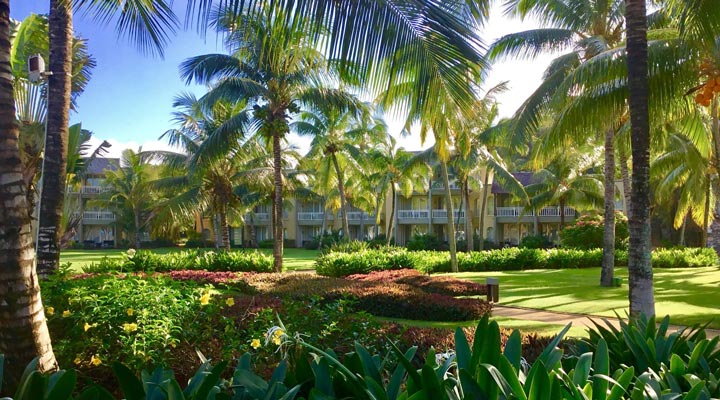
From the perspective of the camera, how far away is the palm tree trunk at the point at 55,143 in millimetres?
7727

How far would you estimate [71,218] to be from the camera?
10742 millimetres

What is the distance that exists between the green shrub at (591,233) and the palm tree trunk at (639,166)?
22.1 metres

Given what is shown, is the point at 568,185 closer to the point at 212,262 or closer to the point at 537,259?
the point at 537,259

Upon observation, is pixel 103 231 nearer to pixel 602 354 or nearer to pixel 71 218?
pixel 71 218

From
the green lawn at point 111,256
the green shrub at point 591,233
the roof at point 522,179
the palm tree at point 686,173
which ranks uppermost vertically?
the roof at point 522,179

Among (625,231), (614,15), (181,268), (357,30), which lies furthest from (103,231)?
(357,30)

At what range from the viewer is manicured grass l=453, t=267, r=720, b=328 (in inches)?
444

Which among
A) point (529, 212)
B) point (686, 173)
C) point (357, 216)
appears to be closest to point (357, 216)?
point (357, 216)

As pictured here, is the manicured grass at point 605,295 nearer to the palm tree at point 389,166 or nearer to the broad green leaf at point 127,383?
the broad green leaf at point 127,383

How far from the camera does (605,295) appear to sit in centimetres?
1398

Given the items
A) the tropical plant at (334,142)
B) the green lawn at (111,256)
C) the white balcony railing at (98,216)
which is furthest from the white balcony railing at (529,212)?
the white balcony railing at (98,216)

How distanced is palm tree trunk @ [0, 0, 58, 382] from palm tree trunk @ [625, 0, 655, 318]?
618cm

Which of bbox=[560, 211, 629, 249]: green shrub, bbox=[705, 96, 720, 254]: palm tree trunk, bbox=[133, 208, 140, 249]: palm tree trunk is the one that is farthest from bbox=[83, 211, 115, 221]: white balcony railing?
bbox=[705, 96, 720, 254]: palm tree trunk

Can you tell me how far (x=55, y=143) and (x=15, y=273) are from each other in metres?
5.01
